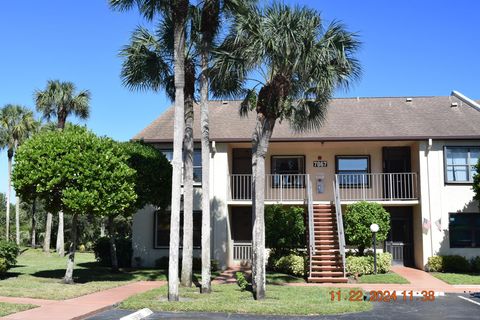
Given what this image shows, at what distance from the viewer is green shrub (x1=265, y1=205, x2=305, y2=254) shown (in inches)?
777

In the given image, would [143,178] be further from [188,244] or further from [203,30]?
[203,30]

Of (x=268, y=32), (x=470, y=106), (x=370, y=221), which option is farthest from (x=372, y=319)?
(x=470, y=106)

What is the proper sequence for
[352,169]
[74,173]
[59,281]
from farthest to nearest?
1. [352,169]
2. [59,281]
3. [74,173]

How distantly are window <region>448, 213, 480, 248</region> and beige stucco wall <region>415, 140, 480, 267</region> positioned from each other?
0.94ft

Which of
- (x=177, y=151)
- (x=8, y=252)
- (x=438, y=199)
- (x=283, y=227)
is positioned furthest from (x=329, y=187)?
(x=8, y=252)

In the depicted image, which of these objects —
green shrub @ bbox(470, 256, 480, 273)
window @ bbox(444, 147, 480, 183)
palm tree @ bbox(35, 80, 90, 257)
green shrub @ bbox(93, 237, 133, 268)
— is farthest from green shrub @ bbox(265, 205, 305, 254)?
palm tree @ bbox(35, 80, 90, 257)

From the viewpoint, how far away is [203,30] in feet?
48.4

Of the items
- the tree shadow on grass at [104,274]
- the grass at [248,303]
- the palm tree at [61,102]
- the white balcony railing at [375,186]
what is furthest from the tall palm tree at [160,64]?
the palm tree at [61,102]

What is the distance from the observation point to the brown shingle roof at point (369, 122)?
21562 millimetres

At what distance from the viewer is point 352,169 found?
76.4 feet

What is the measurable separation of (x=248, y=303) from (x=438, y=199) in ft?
39.5

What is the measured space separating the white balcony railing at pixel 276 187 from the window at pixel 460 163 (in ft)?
19.9
